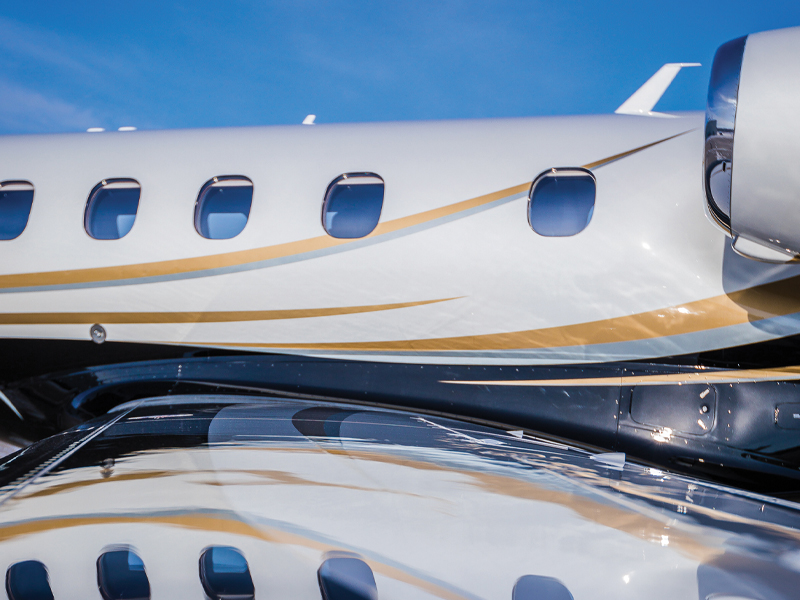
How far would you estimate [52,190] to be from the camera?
4441 mm

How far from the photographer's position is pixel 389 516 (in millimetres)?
2277

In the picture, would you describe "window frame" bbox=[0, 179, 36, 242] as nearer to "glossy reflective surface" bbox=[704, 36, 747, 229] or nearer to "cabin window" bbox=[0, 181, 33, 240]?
"cabin window" bbox=[0, 181, 33, 240]

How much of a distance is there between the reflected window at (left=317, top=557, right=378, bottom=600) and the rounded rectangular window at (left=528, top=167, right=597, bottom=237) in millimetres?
2411

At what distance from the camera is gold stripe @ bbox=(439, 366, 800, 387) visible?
3.41 metres

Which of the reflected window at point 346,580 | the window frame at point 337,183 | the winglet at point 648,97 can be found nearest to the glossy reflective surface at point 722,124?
the winglet at point 648,97

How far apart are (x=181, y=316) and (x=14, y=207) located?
160 centimetres

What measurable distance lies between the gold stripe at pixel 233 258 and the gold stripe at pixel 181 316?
23cm

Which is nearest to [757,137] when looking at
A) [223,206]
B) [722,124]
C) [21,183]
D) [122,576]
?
[722,124]

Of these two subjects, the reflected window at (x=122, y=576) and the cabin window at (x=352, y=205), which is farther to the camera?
the cabin window at (x=352, y=205)

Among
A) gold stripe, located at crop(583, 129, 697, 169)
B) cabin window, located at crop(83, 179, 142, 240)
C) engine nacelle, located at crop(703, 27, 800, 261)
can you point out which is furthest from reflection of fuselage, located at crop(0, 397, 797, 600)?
gold stripe, located at crop(583, 129, 697, 169)

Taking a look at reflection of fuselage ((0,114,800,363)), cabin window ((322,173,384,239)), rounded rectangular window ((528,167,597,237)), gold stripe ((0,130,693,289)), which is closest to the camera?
reflection of fuselage ((0,114,800,363))

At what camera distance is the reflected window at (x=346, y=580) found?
180 cm

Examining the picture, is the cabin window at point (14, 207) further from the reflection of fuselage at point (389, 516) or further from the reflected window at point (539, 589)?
the reflected window at point (539, 589)

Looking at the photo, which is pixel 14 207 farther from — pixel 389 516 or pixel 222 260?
pixel 389 516
